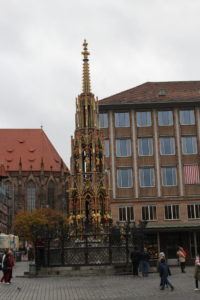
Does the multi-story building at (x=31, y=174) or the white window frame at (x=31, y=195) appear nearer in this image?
the multi-story building at (x=31, y=174)

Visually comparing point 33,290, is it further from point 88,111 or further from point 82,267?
point 88,111

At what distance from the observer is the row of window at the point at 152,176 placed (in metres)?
41.5

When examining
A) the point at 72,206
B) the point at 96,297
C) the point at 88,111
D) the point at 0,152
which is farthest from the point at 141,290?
the point at 0,152

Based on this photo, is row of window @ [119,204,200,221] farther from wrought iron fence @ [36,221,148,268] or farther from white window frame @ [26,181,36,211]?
white window frame @ [26,181,36,211]

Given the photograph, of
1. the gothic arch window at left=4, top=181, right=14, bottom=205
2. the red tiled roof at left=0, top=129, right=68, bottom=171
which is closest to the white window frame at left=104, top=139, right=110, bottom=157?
the gothic arch window at left=4, top=181, right=14, bottom=205

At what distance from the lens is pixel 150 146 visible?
42344 mm

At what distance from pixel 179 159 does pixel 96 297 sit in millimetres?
30155

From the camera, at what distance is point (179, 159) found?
42.2m

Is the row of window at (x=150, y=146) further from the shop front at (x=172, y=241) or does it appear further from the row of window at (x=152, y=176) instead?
the shop front at (x=172, y=241)

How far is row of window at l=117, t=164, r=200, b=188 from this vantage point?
41544mm

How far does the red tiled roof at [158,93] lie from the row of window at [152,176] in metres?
6.23

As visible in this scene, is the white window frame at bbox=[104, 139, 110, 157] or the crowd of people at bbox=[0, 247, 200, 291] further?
the white window frame at bbox=[104, 139, 110, 157]

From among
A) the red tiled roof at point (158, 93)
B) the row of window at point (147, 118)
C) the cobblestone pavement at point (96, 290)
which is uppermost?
the red tiled roof at point (158, 93)

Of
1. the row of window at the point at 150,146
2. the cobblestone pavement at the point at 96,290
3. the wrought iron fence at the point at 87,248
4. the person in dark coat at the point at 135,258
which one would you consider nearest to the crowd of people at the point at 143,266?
the person in dark coat at the point at 135,258
